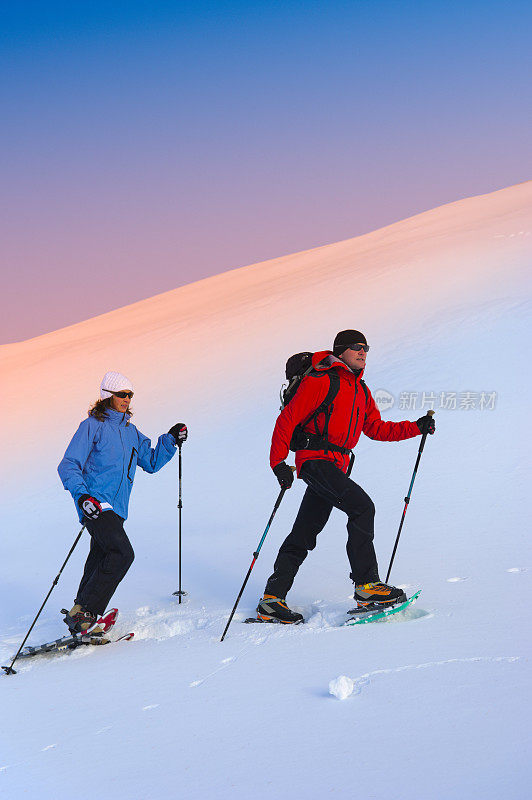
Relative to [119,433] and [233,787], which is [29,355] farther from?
[233,787]

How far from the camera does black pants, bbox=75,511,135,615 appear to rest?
521cm

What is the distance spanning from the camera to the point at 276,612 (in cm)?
518

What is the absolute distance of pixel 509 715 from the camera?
3.31 meters

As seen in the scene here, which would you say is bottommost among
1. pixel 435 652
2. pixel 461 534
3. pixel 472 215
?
pixel 435 652

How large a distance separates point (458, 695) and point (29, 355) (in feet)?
65.3

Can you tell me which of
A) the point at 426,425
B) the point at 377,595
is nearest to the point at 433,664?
the point at 377,595

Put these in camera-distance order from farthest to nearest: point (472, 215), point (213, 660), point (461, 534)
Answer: point (472, 215) → point (461, 534) → point (213, 660)

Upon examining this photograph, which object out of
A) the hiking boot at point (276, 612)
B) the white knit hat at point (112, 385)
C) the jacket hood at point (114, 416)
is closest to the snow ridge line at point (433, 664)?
the hiking boot at point (276, 612)

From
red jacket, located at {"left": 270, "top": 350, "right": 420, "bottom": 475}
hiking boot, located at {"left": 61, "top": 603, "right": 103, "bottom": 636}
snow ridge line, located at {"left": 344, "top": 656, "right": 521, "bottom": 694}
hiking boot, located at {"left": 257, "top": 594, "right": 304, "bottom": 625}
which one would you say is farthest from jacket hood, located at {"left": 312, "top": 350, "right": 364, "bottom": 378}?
hiking boot, located at {"left": 61, "top": 603, "right": 103, "bottom": 636}

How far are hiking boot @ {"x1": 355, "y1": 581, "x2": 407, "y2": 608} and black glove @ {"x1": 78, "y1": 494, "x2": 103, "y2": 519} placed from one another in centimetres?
165

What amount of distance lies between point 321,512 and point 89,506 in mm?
1455

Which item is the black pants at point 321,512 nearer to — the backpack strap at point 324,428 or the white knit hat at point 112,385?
the backpack strap at point 324,428

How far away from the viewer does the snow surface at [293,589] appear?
10.7ft

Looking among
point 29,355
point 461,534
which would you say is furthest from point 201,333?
point 461,534
